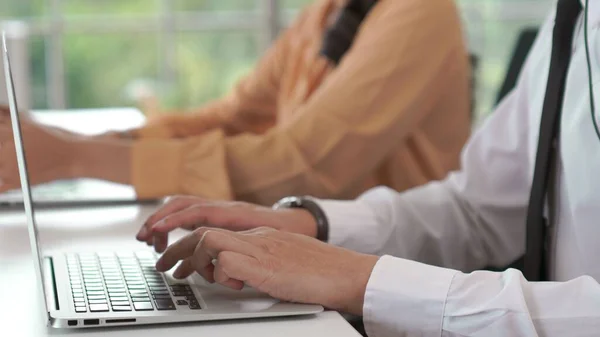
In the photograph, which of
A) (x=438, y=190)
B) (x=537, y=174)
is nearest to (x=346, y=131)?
(x=438, y=190)

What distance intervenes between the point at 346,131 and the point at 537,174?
0.51 metres

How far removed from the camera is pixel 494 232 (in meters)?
1.39

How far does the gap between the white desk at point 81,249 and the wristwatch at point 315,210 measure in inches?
7.9

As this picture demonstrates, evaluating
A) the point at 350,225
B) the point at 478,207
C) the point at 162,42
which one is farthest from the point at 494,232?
the point at 162,42

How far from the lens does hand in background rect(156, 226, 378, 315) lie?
92cm

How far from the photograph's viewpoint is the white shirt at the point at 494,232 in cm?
93

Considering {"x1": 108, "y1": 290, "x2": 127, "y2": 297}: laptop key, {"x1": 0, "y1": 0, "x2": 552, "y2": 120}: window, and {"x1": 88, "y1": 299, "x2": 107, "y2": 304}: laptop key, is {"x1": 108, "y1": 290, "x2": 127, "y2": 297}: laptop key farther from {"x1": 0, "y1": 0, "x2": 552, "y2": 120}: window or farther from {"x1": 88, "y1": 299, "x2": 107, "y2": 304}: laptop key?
{"x1": 0, "y1": 0, "x2": 552, "y2": 120}: window

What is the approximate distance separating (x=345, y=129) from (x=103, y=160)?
41 centimetres

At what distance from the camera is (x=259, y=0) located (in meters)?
5.75

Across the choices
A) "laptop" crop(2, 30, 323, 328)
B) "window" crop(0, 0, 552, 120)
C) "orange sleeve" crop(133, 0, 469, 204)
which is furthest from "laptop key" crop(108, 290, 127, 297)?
"window" crop(0, 0, 552, 120)

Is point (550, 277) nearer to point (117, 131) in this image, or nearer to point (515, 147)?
point (515, 147)

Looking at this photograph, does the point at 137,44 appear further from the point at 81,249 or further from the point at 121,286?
the point at 121,286

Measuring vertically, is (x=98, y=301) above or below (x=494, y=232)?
above

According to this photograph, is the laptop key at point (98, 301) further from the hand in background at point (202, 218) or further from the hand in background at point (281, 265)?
the hand in background at point (202, 218)
